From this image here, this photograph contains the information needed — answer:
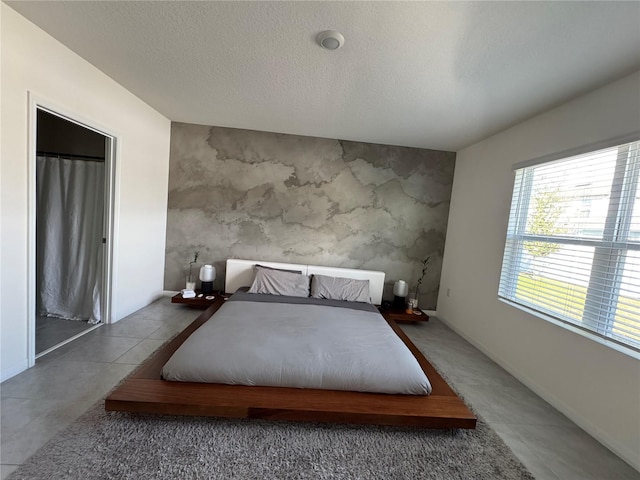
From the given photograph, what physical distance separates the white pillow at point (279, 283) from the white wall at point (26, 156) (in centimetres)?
146

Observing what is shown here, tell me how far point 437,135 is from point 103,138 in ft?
13.1

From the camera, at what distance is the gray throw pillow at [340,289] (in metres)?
3.26

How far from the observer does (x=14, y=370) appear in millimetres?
1826

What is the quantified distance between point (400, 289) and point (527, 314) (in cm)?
149

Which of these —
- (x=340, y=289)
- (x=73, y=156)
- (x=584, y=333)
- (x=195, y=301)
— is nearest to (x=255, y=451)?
(x=340, y=289)

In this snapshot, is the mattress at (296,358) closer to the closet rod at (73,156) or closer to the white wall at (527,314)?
the white wall at (527,314)

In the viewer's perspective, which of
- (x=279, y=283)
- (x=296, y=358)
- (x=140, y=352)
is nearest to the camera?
(x=296, y=358)

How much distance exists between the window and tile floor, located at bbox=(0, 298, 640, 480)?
29.0 inches

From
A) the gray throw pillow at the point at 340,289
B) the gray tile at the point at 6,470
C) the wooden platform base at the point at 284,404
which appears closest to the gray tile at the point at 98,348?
the wooden platform base at the point at 284,404

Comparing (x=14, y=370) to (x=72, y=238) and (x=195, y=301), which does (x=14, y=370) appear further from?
(x=195, y=301)

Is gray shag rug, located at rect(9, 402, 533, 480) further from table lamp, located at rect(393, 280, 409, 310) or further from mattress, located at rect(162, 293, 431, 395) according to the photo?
table lamp, located at rect(393, 280, 409, 310)

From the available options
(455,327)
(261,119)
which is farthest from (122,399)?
(455,327)

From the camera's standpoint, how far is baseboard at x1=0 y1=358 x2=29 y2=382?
5.79ft

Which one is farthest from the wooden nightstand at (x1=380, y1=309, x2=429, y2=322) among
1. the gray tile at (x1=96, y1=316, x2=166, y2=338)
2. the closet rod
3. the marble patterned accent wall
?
the closet rod
